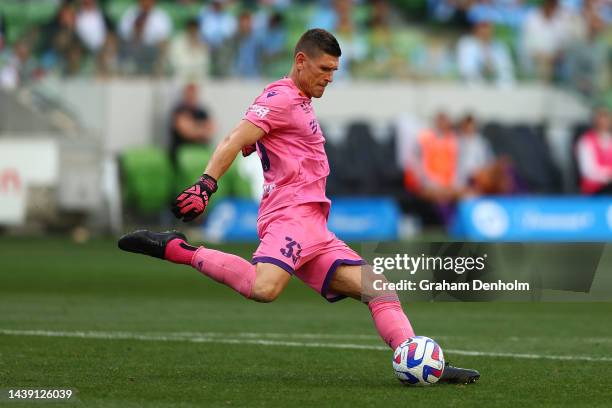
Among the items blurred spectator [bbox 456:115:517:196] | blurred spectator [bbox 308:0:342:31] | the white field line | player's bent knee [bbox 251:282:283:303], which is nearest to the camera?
player's bent knee [bbox 251:282:283:303]

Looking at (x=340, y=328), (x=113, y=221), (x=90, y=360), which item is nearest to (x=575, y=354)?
(x=340, y=328)

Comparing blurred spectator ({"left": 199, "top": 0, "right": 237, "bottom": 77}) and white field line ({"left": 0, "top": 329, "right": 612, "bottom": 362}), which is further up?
blurred spectator ({"left": 199, "top": 0, "right": 237, "bottom": 77})

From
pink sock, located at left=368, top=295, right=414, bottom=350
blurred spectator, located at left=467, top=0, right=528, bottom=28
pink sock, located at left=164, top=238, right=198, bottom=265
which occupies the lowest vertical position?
pink sock, located at left=368, top=295, right=414, bottom=350

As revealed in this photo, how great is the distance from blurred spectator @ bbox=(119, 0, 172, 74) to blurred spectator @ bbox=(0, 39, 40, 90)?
169 cm

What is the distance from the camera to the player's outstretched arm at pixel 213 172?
25.5 ft

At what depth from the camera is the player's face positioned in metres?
8.32

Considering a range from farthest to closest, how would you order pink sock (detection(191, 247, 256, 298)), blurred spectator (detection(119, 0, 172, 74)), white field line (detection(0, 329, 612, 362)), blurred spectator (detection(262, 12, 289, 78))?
blurred spectator (detection(262, 12, 289, 78)) → blurred spectator (detection(119, 0, 172, 74)) → white field line (detection(0, 329, 612, 362)) → pink sock (detection(191, 247, 256, 298))

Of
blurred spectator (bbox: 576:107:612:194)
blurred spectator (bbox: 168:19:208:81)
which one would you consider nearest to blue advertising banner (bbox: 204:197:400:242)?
blurred spectator (bbox: 168:19:208:81)

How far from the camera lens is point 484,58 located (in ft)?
88.3

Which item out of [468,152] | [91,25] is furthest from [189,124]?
[468,152]

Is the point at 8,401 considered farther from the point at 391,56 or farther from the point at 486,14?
the point at 486,14

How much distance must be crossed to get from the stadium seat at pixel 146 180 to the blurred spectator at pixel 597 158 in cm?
733

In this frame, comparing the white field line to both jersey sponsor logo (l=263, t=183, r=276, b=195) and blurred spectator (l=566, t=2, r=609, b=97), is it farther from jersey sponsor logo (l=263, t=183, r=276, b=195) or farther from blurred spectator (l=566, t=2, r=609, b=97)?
blurred spectator (l=566, t=2, r=609, b=97)

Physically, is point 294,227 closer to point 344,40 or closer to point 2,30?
point 2,30
